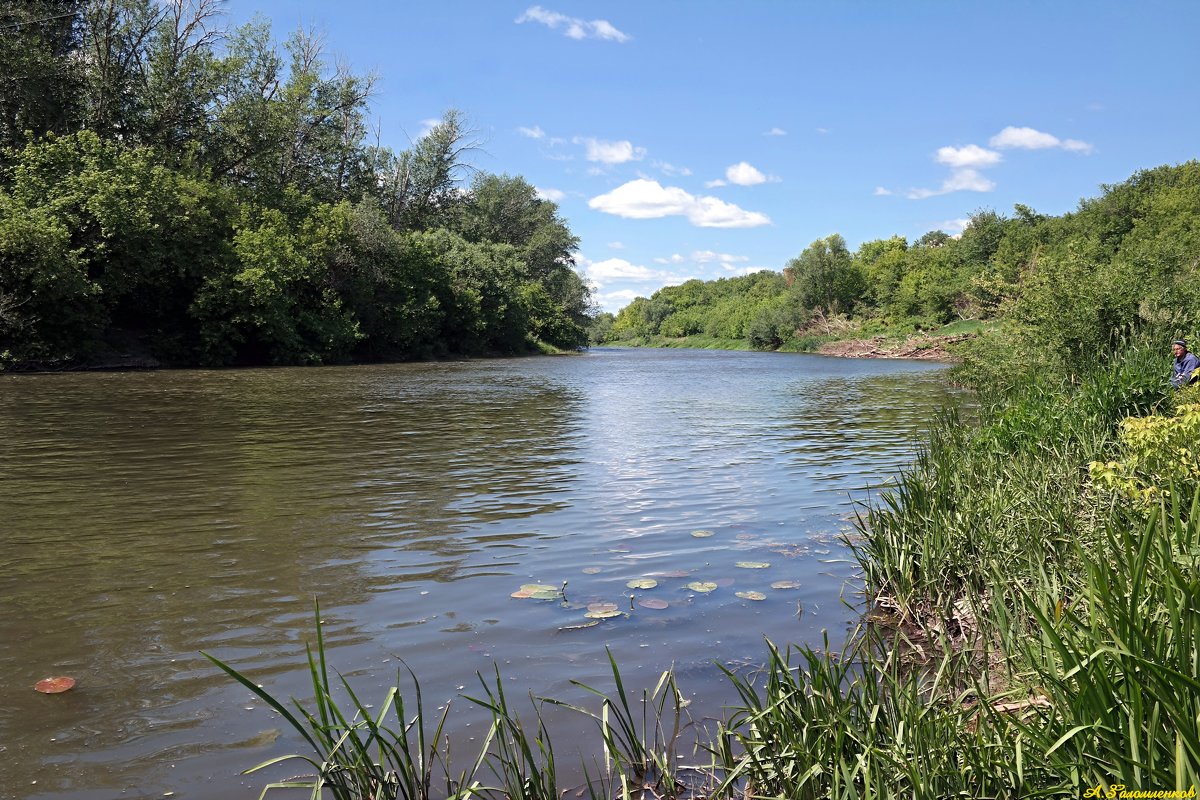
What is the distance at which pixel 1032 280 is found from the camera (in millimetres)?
16188

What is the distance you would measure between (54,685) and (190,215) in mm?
39323

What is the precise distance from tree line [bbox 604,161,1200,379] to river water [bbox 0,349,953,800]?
3.99 m

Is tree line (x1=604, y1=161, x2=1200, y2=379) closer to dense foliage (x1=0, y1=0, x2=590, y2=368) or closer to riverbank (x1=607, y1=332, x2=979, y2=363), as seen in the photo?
riverbank (x1=607, y1=332, x2=979, y2=363)

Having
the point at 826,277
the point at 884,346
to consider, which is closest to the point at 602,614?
the point at 884,346

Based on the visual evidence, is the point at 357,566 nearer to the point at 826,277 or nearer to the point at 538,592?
the point at 538,592

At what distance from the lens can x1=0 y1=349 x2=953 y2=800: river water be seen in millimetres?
4305

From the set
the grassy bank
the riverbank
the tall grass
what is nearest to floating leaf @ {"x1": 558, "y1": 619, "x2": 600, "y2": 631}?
the tall grass

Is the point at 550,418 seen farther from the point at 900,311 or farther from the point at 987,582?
the point at 900,311

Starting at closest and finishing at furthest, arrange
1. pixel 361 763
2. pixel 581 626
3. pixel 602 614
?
pixel 361 763
pixel 581 626
pixel 602 614

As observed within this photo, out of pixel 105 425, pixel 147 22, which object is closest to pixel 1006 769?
pixel 105 425

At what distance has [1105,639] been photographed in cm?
317

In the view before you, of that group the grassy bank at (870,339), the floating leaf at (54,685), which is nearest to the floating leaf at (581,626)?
the floating leaf at (54,685)

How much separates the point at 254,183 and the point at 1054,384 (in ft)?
162

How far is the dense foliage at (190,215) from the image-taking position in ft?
108
